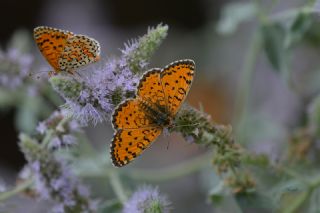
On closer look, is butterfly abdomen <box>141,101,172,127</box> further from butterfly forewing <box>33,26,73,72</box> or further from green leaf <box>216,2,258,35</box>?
→ green leaf <box>216,2,258,35</box>

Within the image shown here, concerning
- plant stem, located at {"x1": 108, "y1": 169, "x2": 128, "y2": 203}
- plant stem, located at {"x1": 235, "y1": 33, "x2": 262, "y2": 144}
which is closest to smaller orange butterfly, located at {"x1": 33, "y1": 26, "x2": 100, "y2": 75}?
plant stem, located at {"x1": 108, "y1": 169, "x2": 128, "y2": 203}

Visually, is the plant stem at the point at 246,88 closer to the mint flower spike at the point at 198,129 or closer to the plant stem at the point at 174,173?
the plant stem at the point at 174,173

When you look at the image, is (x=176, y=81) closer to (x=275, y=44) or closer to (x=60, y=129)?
(x=60, y=129)

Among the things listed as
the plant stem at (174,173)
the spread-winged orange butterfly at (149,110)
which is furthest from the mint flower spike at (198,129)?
the plant stem at (174,173)

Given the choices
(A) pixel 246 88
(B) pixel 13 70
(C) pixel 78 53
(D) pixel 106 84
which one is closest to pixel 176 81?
(D) pixel 106 84

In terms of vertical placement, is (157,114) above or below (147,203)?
above

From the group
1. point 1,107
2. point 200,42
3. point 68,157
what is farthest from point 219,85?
point 68,157
